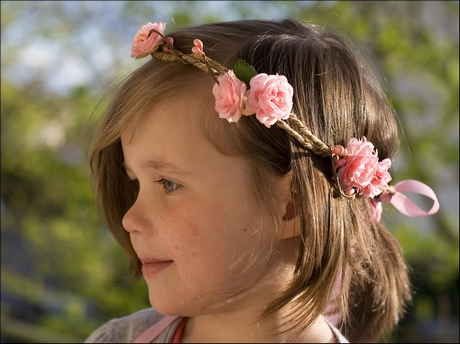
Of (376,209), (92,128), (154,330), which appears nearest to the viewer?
(376,209)

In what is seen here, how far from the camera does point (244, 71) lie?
1.34 m

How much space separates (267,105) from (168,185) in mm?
316

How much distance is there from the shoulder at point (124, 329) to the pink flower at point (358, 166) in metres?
0.76

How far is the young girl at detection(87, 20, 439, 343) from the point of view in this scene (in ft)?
4.51

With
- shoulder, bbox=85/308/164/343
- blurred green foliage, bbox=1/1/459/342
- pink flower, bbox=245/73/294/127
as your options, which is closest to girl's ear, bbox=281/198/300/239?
pink flower, bbox=245/73/294/127

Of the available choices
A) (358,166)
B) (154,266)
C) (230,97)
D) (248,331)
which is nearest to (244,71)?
(230,97)

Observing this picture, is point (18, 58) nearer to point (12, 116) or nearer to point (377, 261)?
point (12, 116)

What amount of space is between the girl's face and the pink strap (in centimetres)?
29

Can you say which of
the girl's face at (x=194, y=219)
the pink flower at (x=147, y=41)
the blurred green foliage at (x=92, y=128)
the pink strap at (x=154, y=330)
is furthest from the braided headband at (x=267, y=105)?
the blurred green foliage at (x=92, y=128)

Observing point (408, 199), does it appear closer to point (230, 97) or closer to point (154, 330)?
point (230, 97)

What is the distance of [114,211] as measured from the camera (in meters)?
1.77

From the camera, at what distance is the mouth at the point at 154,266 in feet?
4.83

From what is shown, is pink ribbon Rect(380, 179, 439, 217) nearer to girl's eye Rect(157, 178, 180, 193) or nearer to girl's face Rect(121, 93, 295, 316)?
girl's face Rect(121, 93, 295, 316)

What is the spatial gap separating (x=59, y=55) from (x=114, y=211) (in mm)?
2183
